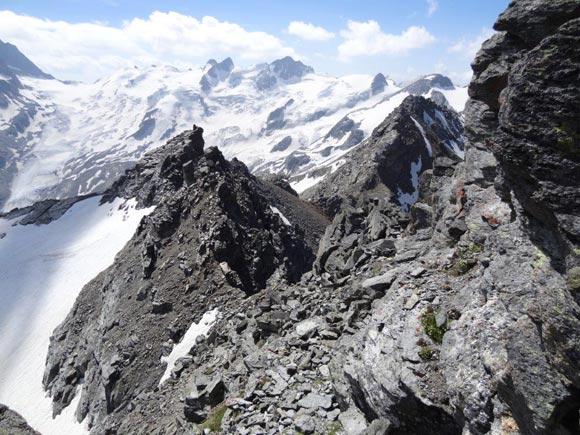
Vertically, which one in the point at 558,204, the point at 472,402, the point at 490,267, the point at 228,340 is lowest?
the point at 228,340

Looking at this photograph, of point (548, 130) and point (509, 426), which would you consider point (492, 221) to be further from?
point (509, 426)

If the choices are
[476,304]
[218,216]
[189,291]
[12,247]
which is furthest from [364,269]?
[12,247]

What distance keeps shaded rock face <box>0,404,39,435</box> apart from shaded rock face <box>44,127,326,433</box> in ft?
20.8

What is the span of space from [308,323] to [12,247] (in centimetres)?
8068

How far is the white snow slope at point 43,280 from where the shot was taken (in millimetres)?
50312

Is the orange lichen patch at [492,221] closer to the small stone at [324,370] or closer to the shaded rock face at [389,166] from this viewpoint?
the small stone at [324,370]

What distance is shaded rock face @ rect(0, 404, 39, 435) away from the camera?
27659 millimetres

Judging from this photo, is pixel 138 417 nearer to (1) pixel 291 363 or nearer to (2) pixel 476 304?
(1) pixel 291 363

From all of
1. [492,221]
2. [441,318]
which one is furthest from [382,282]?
[441,318]

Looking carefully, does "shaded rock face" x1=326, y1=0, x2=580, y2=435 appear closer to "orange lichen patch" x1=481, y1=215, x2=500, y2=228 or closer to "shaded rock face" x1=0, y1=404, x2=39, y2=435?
"orange lichen patch" x1=481, y1=215, x2=500, y2=228

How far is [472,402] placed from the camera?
11594mm

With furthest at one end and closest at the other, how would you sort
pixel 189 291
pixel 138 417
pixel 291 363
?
pixel 189 291, pixel 138 417, pixel 291 363

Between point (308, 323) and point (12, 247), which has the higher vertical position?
point (308, 323)

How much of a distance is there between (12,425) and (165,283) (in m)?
19.9
